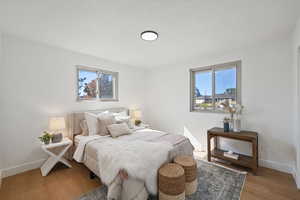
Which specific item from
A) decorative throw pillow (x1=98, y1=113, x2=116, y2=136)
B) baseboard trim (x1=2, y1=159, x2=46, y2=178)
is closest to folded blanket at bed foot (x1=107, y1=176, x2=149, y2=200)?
decorative throw pillow (x1=98, y1=113, x2=116, y2=136)

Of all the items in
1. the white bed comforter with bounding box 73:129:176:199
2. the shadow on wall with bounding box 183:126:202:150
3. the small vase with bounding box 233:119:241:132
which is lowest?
the shadow on wall with bounding box 183:126:202:150

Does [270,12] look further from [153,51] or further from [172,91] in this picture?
[172,91]

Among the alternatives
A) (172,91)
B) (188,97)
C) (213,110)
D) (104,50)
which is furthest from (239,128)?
(104,50)

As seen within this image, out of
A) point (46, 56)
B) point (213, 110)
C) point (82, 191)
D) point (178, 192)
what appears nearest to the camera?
point (178, 192)

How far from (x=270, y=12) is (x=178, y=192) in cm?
257

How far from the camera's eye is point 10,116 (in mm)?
2314

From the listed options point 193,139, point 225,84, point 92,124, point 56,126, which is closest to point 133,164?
point 92,124

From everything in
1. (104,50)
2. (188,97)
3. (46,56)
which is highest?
(104,50)

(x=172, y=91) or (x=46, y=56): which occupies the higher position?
(x=46, y=56)

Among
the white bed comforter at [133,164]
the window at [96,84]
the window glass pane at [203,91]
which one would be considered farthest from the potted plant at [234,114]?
the window at [96,84]

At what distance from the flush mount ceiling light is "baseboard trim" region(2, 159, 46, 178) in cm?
312

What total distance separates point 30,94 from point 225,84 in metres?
4.14

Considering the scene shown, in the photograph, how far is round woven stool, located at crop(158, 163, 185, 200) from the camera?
1.53 metres

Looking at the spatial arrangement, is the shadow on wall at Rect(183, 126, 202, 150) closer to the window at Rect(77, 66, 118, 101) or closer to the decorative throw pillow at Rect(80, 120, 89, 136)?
the window at Rect(77, 66, 118, 101)
